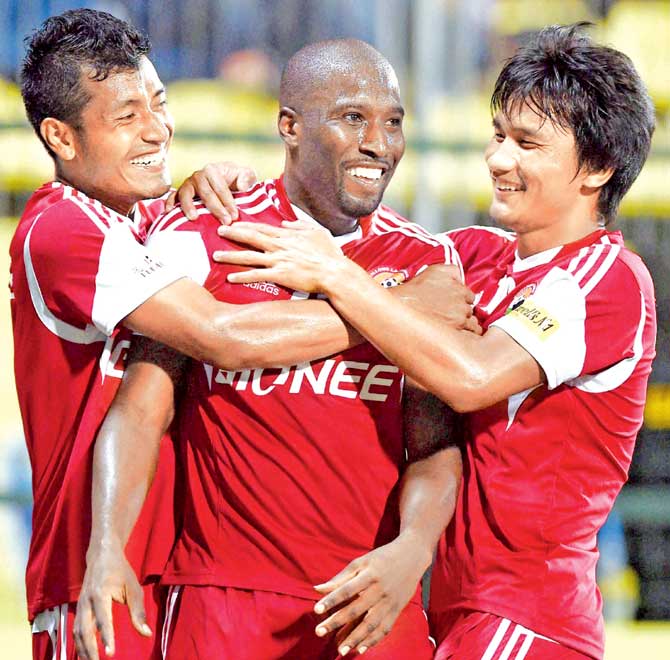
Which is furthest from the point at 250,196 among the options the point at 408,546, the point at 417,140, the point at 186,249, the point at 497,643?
the point at 417,140

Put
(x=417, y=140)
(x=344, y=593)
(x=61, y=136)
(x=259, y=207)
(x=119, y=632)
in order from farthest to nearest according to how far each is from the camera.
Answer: (x=417, y=140) < (x=61, y=136) < (x=259, y=207) < (x=119, y=632) < (x=344, y=593)

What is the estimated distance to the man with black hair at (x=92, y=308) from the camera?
296 centimetres

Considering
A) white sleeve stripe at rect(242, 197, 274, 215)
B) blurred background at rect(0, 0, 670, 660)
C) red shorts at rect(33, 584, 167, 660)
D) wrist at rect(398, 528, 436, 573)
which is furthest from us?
blurred background at rect(0, 0, 670, 660)

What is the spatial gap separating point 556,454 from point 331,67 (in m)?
1.07

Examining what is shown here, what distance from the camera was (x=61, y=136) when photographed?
132 inches

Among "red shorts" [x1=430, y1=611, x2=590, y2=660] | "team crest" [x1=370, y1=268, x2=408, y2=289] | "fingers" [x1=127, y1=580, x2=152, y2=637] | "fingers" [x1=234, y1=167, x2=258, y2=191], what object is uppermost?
"fingers" [x1=234, y1=167, x2=258, y2=191]

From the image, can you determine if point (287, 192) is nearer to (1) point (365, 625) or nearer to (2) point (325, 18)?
(1) point (365, 625)

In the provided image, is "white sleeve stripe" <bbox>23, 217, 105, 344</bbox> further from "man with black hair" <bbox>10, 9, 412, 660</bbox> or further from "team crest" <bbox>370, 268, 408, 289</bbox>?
"team crest" <bbox>370, 268, 408, 289</bbox>

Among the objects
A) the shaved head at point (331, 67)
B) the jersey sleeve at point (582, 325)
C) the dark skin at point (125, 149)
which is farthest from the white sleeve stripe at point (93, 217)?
the jersey sleeve at point (582, 325)

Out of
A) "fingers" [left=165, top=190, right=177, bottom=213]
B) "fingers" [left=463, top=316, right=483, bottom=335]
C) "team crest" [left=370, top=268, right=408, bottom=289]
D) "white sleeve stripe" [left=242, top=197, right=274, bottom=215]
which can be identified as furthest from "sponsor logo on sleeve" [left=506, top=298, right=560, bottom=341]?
"fingers" [left=165, top=190, right=177, bottom=213]

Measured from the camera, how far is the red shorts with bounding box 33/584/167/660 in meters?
3.11

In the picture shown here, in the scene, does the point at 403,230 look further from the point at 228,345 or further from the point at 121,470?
the point at 121,470

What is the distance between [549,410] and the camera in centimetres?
301

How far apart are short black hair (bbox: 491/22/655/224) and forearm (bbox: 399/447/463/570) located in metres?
0.74
